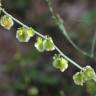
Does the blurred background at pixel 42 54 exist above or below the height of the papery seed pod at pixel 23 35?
below

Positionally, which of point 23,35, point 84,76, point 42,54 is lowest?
point 42,54

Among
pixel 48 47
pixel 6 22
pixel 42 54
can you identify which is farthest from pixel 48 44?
pixel 42 54

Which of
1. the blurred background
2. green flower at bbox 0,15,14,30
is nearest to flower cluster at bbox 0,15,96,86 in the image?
green flower at bbox 0,15,14,30

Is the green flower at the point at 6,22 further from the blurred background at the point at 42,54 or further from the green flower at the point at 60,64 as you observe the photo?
the blurred background at the point at 42,54

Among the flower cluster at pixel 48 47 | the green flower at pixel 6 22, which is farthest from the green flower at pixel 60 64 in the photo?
the green flower at pixel 6 22

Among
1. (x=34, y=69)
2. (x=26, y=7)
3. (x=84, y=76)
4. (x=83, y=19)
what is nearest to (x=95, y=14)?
(x=83, y=19)

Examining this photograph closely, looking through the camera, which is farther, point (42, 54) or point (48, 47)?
point (42, 54)

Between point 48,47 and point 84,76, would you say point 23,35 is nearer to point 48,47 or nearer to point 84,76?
point 48,47

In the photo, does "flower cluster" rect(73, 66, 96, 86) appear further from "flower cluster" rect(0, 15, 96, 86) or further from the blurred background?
the blurred background
